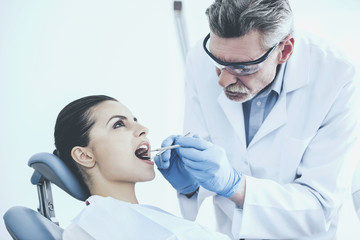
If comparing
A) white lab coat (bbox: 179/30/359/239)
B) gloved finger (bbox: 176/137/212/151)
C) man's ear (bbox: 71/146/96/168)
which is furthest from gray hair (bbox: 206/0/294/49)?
man's ear (bbox: 71/146/96/168)

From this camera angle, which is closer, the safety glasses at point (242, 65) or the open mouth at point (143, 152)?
the safety glasses at point (242, 65)

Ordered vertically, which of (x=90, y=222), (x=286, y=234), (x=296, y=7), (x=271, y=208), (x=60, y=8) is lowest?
(x=286, y=234)

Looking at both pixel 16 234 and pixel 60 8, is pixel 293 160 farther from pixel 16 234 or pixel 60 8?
pixel 60 8

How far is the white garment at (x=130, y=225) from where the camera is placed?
1.23m

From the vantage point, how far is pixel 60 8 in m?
2.04

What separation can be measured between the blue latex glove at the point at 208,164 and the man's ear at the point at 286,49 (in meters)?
0.48

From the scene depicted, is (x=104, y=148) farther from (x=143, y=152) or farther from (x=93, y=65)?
(x=93, y=65)

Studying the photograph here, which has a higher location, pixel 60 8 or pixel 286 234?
pixel 60 8

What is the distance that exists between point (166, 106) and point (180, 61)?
511 millimetres

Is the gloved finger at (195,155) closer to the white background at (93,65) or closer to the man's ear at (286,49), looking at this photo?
the man's ear at (286,49)

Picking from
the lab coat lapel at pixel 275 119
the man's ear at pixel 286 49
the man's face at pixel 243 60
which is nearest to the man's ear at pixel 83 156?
the man's face at pixel 243 60

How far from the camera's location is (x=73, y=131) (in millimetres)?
1557

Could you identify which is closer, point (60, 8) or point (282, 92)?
point (282, 92)

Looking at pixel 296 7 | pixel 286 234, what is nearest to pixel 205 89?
pixel 286 234
